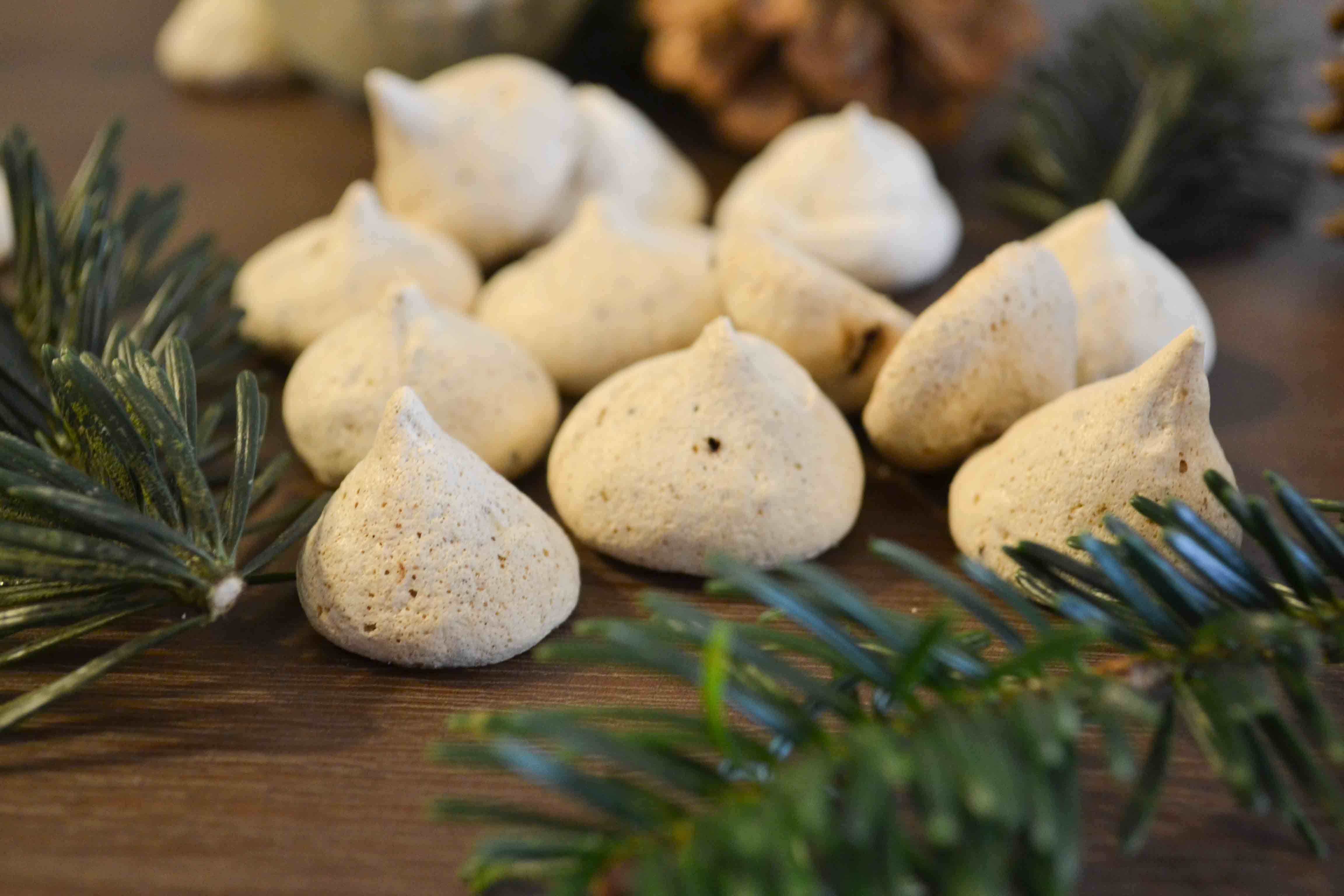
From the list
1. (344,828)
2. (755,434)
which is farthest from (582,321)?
(344,828)

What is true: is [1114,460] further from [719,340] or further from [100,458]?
[100,458]

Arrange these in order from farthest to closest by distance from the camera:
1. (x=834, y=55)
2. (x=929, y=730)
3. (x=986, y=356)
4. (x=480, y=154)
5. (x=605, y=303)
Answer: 1. (x=834, y=55)
2. (x=480, y=154)
3. (x=605, y=303)
4. (x=986, y=356)
5. (x=929, y=730)

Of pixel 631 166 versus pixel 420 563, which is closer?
pixel 420 563

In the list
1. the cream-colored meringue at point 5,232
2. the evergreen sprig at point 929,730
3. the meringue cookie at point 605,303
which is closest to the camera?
the evergreen sprig at point 929,730

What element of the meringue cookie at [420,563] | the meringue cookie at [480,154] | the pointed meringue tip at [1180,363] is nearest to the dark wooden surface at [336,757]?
the meringue cookie at [420,563]

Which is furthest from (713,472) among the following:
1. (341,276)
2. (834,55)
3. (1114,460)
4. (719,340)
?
(834,55)

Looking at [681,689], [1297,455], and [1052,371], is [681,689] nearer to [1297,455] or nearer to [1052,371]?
[1052,371]

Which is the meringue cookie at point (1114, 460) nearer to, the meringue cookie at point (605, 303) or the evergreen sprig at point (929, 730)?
the evergreen sprig at point (929, 730)

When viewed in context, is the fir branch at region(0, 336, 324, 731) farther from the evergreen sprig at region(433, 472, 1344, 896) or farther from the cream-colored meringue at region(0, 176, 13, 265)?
the cream-colored meringue at region(0, 176, 13, 265)
